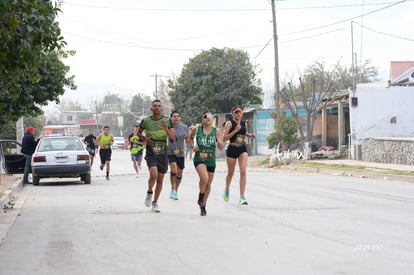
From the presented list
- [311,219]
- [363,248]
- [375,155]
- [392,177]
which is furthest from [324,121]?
[363,248]

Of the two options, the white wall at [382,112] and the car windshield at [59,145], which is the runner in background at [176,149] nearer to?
the car windshield at [59,145]

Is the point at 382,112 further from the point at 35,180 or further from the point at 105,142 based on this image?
the point at 35,180

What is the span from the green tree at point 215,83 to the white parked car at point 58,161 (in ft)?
95.9

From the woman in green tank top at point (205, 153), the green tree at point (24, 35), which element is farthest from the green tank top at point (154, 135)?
the green tree at point (24, 35)

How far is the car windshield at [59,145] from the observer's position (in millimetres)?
21419

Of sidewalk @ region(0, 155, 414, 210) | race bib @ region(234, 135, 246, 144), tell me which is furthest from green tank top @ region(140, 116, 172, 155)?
sidewalk @ region(0, 155, 414, 210)

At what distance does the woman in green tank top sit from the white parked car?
29.4ft

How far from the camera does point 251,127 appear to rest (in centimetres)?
5038

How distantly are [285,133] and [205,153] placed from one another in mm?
22044

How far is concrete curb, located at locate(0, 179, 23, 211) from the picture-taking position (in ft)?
48.6

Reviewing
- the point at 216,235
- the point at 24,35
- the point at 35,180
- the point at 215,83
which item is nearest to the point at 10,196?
the point at 35,180

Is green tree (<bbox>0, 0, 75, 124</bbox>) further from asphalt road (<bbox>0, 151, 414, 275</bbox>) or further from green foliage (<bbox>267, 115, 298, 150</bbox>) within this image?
green foliage (<bbox>267, 115, 298, 150</bbox>)

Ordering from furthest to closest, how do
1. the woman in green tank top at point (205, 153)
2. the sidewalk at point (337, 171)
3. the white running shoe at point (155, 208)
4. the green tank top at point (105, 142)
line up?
the green tank top at point (105, 142) < the sidewalk at point (337, 171) < the white running shoe at point (155, 208) < the woman in green tank top at point (205, 153)

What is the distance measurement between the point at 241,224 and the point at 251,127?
3948 centimetres
